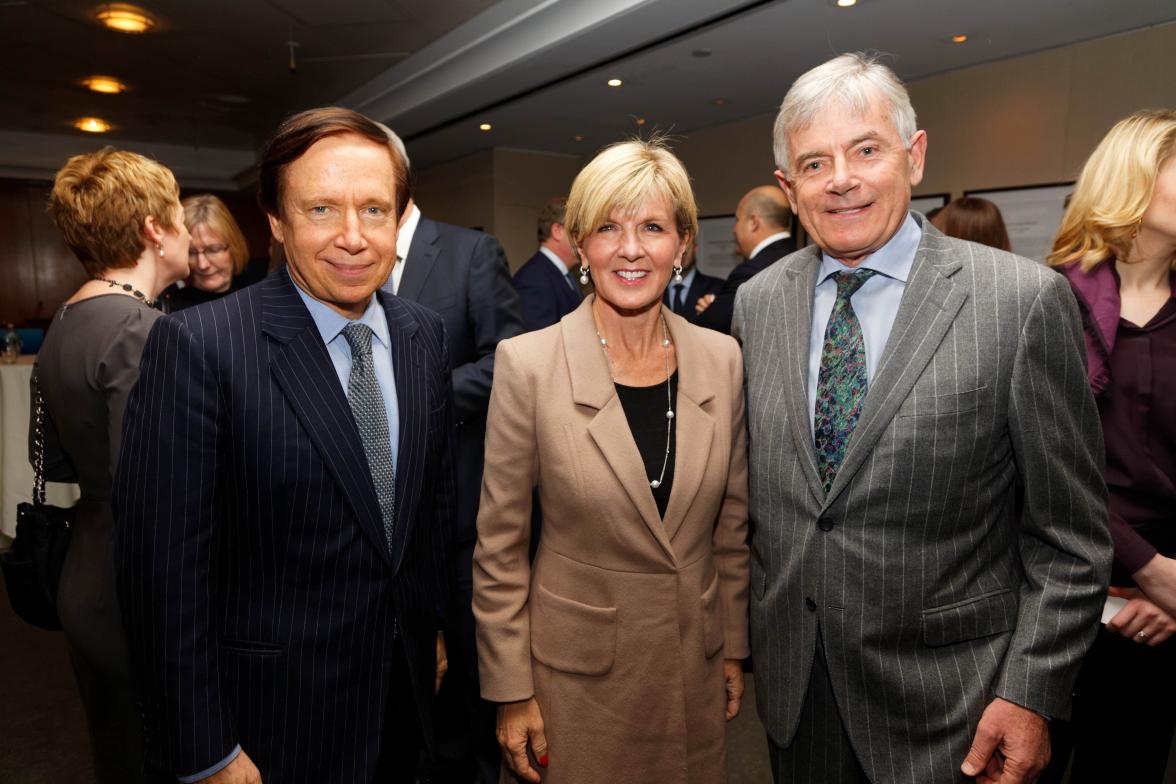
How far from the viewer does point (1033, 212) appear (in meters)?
4.70

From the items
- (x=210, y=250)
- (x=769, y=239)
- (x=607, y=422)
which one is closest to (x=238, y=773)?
(x=607, y=422)

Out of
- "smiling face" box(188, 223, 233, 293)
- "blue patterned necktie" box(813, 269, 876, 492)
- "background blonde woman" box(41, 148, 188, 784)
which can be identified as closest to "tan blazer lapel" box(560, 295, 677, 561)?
"blue patterned necktie" box(813, 269, 876, 492)

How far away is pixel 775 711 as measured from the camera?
143cm

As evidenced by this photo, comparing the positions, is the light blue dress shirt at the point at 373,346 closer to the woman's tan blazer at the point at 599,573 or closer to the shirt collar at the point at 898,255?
the woman's tan blazer at the point at 599,573

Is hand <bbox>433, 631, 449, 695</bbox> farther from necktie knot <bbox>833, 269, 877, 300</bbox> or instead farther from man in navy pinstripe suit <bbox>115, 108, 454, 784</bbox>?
necktie knot <bbox>833, 269, 877, 300</bbox>

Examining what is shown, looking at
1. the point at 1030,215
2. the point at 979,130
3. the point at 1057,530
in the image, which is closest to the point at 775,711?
the point at 1057,530

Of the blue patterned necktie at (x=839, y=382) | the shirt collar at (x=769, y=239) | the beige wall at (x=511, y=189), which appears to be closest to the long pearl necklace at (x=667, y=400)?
the blue patterned necktie at (x=839, y=382)

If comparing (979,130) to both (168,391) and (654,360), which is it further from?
(168,391)

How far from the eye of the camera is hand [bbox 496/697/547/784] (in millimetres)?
1499

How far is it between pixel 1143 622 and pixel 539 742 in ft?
4.63

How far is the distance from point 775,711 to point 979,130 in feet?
16.3

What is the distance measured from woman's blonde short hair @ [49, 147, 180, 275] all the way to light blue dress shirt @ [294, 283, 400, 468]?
81 centimetres

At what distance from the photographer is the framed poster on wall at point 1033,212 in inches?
180

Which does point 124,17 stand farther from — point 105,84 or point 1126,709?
point 1126,709
